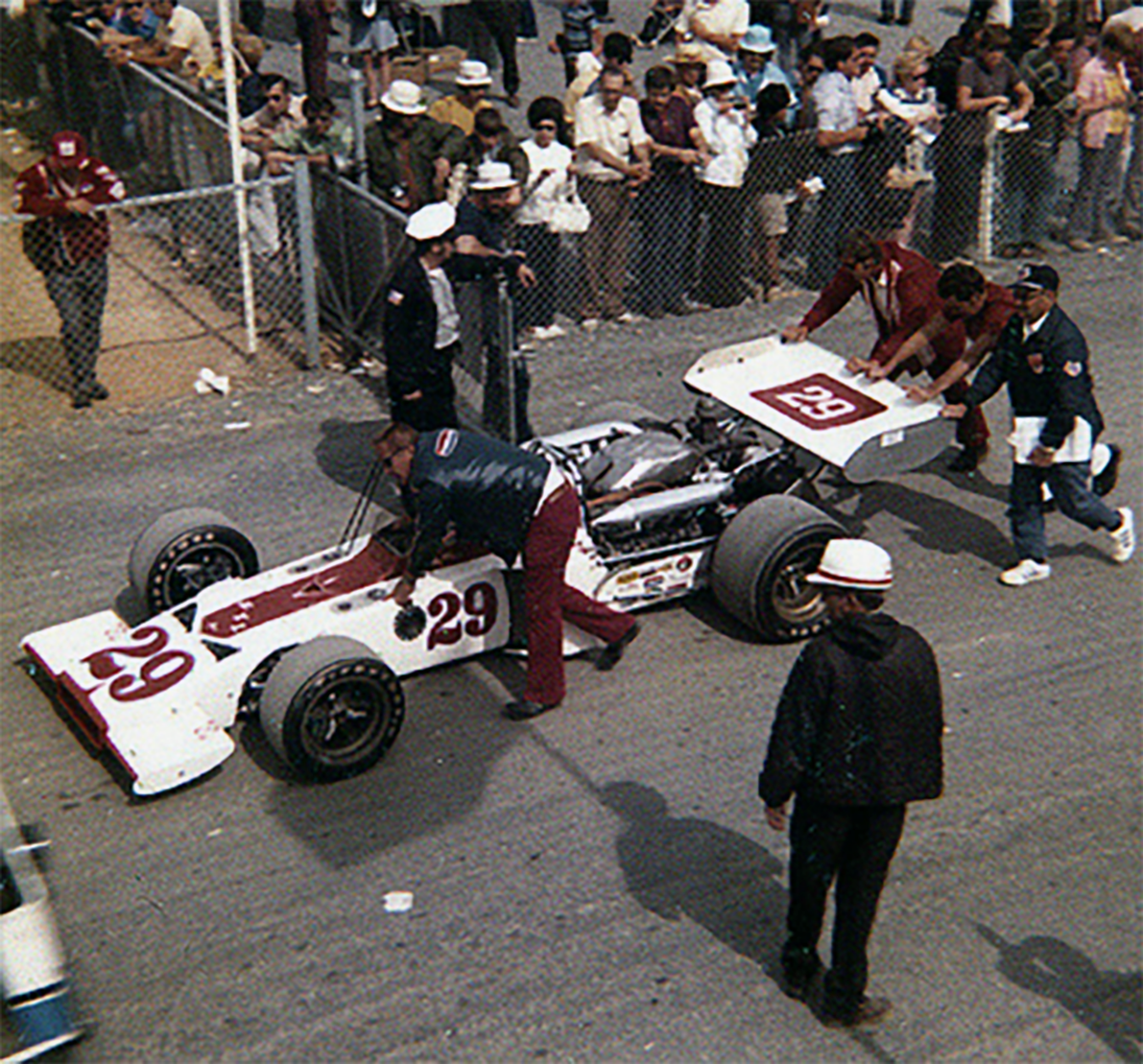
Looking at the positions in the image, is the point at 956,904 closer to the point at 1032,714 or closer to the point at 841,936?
the point at 841,936

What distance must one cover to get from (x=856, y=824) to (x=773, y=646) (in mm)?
2937

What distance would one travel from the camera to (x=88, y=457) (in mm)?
10844

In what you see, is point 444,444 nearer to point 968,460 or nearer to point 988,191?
point 968,460

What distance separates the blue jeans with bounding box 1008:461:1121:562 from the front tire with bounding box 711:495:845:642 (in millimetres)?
1270

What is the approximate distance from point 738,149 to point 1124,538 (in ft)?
16.2

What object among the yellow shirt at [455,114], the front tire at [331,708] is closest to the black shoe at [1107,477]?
the front tire at [331,708]

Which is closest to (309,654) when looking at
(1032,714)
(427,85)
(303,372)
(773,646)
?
(773,646)

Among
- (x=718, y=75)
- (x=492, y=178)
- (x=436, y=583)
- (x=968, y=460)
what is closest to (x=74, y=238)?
(x=492, y=178)

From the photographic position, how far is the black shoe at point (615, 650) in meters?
8.14

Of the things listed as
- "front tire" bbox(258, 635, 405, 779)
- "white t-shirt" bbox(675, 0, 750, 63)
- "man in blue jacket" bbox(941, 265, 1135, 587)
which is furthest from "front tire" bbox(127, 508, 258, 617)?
"white t-shirt" bbox(675, 0, 750, 63)

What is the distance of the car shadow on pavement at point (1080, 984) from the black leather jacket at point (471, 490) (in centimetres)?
282

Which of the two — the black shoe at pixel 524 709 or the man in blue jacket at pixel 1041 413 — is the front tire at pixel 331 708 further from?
the man in blue jacket at pixel 1041 413

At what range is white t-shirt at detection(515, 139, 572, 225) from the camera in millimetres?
11883

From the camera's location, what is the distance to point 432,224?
906cm
